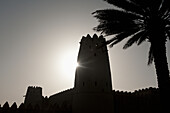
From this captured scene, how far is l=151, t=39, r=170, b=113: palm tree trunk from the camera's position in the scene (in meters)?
5.96

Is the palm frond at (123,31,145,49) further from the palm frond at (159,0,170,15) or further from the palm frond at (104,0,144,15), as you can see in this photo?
the palm frond at (159,0,170,15)

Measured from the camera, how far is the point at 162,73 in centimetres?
638

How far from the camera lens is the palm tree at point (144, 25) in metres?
6.52

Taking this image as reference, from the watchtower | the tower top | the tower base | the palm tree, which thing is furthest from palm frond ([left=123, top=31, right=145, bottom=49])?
the watchtower

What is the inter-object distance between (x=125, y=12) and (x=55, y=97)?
15.4 m

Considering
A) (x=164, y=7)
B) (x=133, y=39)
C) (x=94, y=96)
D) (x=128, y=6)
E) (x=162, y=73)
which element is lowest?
(x=94, y=96)

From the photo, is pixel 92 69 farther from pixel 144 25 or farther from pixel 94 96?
pixel 144 25

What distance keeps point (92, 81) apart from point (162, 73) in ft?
23.3

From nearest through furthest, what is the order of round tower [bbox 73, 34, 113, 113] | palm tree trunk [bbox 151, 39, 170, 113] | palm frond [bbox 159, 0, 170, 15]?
1. palm tree trunk [bbox 151, 39, 170, 113]
2. palm frond [bbox 159, 0, 170, 15]
3. round tower [bbox 73, 34, 113, 113]

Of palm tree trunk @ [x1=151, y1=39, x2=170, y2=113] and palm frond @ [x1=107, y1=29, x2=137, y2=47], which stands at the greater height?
palm frond @ [x1=107, y1=29, x2=137, y2=47]

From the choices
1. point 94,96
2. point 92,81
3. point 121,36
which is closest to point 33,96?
point 92,81

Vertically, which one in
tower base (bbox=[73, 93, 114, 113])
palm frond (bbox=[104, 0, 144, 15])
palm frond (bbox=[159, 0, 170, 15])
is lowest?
tower base (bbox=[73, 93, 114, 113])

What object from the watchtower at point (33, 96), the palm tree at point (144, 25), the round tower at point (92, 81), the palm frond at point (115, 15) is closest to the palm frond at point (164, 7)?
the palm tree at point (144, 25)

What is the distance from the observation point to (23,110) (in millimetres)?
11219
